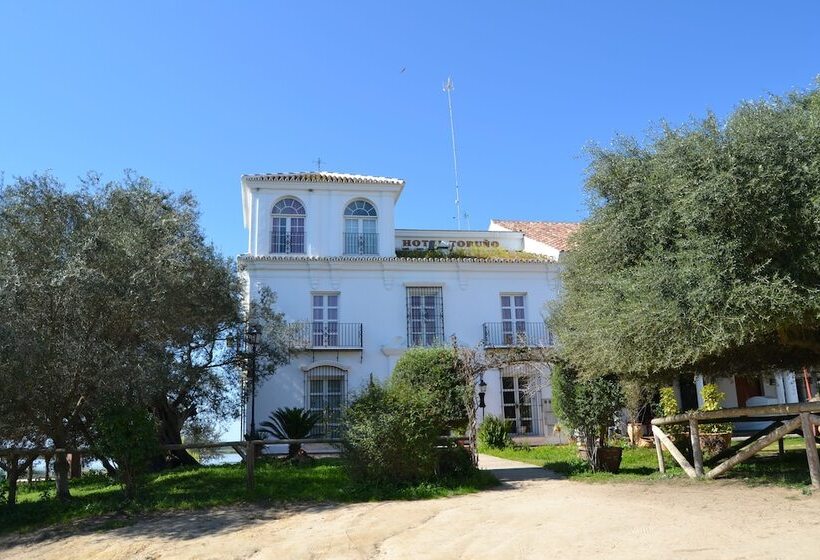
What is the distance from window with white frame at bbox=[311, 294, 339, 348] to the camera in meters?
23.8

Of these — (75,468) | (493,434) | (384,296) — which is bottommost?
(75,468)

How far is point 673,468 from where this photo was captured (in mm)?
13312

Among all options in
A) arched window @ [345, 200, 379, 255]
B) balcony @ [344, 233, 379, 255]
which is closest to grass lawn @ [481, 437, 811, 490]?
balcony @ [344, 233, 379, 255]

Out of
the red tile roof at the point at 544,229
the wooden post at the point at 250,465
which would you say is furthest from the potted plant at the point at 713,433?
the wooden post at the point at 250,465

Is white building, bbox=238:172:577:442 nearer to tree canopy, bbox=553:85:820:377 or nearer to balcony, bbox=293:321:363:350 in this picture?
balcony, bbox=293:321:363:350

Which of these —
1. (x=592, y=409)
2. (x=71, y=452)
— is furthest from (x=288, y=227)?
(x=592, y=409)

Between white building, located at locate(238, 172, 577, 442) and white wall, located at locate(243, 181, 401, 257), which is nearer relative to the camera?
white building, located at locate(238, 172, 577, 442)

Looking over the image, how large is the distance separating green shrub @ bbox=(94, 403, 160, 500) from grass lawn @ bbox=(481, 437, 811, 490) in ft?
25.7

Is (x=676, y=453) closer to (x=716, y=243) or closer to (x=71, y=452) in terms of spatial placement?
(x=716, y=243)

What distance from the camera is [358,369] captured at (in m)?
23.7

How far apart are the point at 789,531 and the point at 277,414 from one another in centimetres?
1467

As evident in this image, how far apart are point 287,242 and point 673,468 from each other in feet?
53.3

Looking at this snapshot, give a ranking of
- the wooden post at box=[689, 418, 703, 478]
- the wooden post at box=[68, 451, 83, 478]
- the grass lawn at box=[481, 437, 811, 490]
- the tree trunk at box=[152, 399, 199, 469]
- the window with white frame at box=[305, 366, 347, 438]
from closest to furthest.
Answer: the grass lawn at box=[481, 437, 811, 490] → the wooden post at box=[689, 418, 703, 478] → the tree trunk at box=[152, 399, 199, 469] → the wooden post at box=[68, 451, 83, 478] → the window with white frame at box=[305, 366, 347, 438]

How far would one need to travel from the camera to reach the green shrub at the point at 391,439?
11469 millimetres
